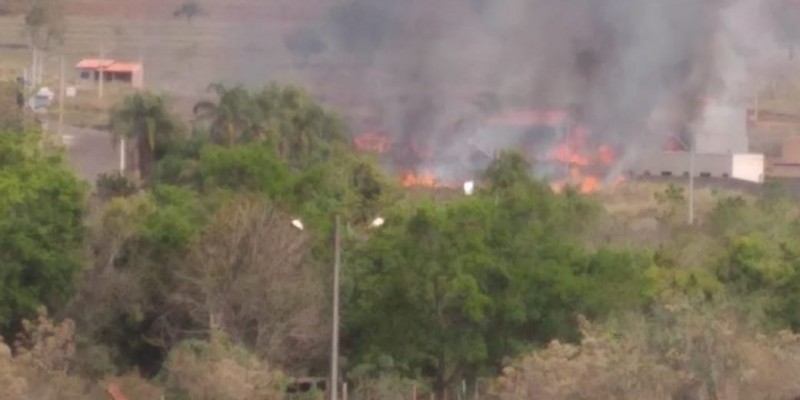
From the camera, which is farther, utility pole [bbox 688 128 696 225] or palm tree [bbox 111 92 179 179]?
utility pole [bbox 688 128 696 225]

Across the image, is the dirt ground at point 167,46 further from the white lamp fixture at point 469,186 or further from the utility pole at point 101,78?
the white lamp fixture at point 469,186

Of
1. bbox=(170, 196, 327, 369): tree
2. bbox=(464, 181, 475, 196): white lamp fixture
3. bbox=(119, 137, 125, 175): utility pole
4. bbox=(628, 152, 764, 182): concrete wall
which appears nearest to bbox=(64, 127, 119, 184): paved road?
bbox=(119, 137, 125, 175): utility pole

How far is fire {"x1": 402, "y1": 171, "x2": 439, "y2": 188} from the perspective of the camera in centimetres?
5592

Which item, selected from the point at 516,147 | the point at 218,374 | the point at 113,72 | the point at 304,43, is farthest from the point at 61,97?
the point at 218,374

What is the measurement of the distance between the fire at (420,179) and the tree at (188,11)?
19102 millimetres

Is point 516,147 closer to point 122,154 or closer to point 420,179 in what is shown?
point 420,179

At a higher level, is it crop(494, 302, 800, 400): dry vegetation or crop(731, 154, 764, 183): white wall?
crop(731, 154, 764, 183): white wall

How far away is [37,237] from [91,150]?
108 ft

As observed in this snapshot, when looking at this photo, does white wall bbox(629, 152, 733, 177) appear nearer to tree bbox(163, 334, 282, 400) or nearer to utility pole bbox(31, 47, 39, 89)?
utility pole bbox(31, 47, 39, 89)

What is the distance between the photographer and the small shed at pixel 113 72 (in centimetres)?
7519

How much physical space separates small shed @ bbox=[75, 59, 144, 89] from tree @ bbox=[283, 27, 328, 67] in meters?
7.07

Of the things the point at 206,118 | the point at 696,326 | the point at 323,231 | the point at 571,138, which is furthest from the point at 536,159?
the point at 696,326

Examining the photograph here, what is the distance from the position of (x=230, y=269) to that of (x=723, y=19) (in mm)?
32107

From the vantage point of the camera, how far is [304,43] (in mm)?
68375
